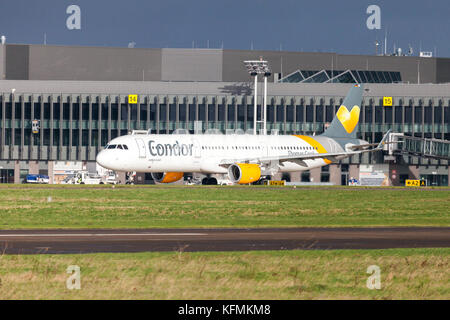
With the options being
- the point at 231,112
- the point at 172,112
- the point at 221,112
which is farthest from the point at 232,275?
the point at 231,112

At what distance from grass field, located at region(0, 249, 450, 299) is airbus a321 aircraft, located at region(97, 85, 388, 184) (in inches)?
1959

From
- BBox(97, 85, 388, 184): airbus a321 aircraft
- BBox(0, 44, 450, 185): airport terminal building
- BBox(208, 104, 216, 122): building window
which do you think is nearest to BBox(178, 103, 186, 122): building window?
BBox(0, 44, 450, 185): airport terminal building

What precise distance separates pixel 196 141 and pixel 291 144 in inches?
440

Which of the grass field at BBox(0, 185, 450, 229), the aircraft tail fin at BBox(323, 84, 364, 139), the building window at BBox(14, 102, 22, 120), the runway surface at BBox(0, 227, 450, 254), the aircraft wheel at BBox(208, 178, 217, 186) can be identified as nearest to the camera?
the runway surface at BBox(0, 227, 450, 254)

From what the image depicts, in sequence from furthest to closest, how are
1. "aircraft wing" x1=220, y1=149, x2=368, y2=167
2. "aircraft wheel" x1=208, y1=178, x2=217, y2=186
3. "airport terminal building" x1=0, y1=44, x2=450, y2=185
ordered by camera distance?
"airport terminal building" x1=0, y1=44, x2=450, y2=185, "aircraft wheel" x1=208, y1=178, x2=217, y2=186, "aircraft wing" x1=220, y1=149, x2=368, y2=167

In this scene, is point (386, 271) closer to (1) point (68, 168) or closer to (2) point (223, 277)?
(2) point (223, 277)

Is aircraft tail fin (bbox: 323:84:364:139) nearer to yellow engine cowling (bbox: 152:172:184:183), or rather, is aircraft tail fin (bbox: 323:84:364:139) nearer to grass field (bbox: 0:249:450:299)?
yellow engine cowling (bbox: 152:172:184:183)

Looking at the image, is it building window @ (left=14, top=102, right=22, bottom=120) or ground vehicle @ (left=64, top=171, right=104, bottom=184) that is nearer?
ground vehicle @ (left=64, top=171, right=104, bottom=184)

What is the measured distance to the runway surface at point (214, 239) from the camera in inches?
1206

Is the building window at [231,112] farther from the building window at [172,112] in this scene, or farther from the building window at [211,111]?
the building window at [172,112]

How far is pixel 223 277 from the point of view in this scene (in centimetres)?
2345

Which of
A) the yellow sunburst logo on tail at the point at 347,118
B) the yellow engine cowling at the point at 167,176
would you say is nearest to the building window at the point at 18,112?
the yellow engine cowling at the point at 167,176

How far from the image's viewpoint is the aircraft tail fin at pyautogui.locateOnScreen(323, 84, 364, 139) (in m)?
94.8

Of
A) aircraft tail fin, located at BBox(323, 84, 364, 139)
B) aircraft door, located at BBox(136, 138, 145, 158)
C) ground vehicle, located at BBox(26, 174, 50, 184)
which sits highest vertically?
aircraft tail fin, located at BBox(323, 84, 364, 139)
